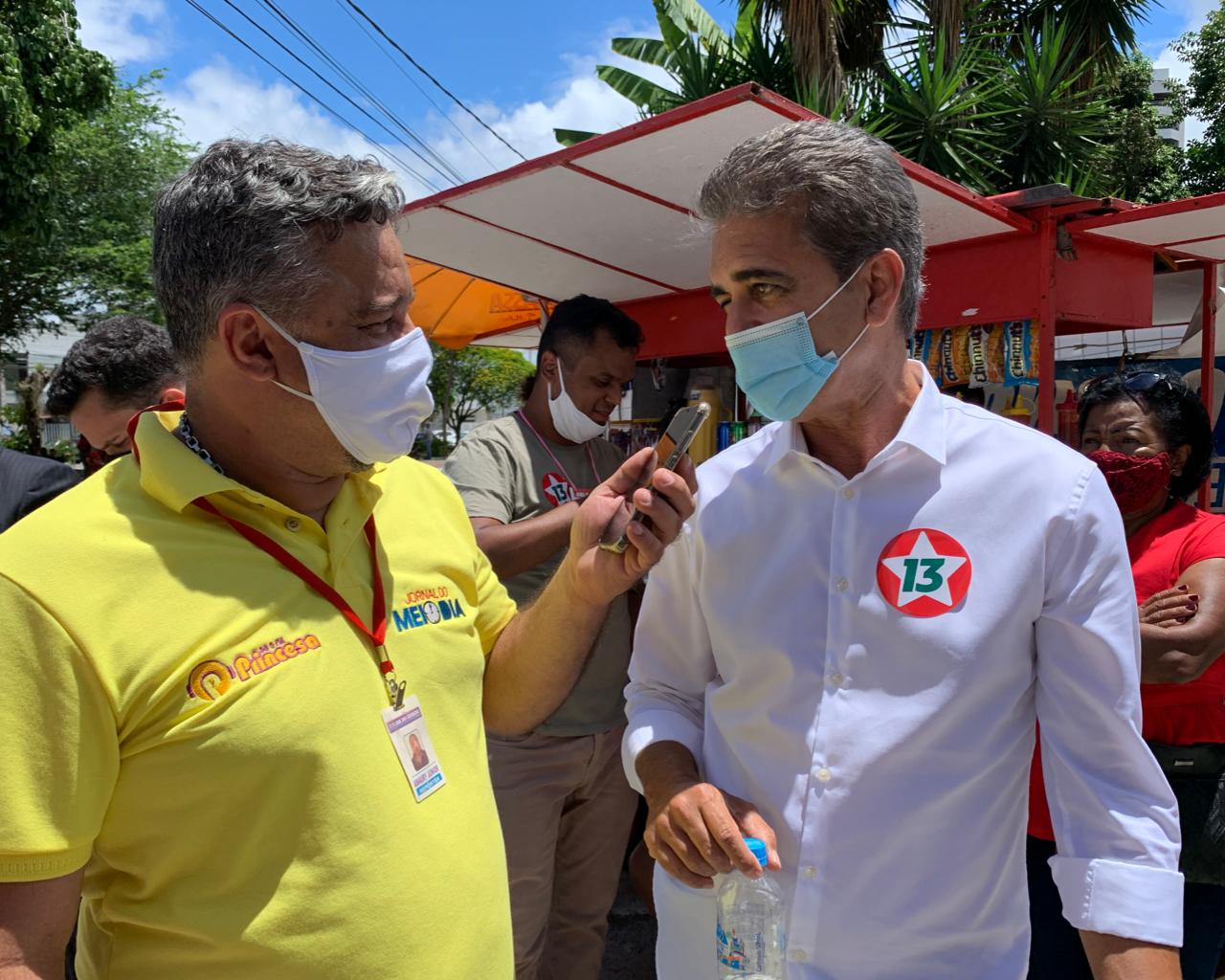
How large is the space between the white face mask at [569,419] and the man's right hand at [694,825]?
72.0 inches

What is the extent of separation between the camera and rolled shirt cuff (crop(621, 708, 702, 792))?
1.70 m

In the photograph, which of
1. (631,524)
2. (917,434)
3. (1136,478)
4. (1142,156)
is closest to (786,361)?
(917,434)

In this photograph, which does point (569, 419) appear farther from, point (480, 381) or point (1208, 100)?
point (480, 381)

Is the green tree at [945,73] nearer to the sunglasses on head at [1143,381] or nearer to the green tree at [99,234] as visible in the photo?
the sunglasses on head at [1143,381]

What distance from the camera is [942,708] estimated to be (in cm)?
145

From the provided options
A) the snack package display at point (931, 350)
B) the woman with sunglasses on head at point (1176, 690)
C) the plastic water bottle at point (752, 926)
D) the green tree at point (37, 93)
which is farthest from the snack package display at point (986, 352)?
the green tree at point (37, 93)

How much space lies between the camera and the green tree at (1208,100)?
18.4 m

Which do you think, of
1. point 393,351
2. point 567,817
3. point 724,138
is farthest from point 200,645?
point 724,138

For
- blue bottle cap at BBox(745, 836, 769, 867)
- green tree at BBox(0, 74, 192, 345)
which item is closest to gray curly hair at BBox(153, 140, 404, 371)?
blue bottle cap at BBox(745, 836, 769, 867)

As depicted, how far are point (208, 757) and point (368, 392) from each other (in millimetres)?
583

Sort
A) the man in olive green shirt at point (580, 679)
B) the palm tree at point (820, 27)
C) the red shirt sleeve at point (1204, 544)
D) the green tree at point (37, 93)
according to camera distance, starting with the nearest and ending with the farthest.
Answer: the red shirt sleeve at point (1204, 544) < the man in olive green shirt at point (580, 679) < the green tree at point (37, 93) < the palm tree at point (820, 27)

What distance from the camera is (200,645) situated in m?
1.24

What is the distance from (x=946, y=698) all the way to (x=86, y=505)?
1266 mm

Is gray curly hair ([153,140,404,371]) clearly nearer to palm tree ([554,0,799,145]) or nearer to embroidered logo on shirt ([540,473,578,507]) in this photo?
embroidered logo on shirt ([540,473,578,507])
